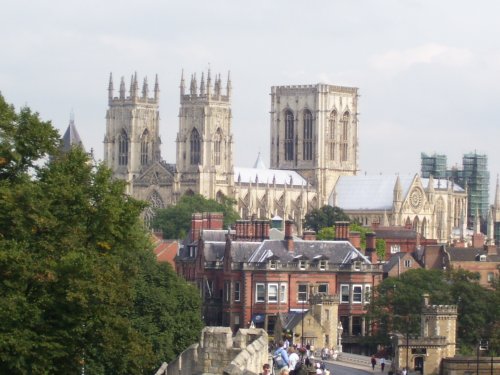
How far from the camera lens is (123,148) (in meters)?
191

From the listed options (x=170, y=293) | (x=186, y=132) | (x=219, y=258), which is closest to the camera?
(x=170, y=293)

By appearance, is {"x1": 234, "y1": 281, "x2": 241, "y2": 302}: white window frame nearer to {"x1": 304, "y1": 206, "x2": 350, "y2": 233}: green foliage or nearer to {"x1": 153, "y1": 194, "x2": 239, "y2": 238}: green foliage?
{"x1": 153, "y1": 194, "x2": 239, "y2": 238}: green foliage

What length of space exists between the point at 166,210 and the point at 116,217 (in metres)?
123

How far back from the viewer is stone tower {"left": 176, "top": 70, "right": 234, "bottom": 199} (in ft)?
597

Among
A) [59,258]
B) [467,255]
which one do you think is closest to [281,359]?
[59,258]

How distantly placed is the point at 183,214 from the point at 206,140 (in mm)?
25089

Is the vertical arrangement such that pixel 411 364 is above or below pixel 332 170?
below

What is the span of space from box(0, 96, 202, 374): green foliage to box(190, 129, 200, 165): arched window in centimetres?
14164

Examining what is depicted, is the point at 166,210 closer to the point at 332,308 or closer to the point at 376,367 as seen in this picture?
the point at 332,308

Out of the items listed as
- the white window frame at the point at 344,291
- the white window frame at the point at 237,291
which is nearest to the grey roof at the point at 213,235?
the white window frame at the point at 237,291

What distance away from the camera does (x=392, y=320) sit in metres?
75.6

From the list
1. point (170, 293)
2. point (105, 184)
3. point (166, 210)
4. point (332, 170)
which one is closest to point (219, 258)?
point (170, 293)

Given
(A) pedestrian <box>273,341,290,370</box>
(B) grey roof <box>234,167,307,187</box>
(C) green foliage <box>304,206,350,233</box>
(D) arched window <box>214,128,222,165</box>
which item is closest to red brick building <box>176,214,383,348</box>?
(A) pedestrian <box>273,341,290,370</box>

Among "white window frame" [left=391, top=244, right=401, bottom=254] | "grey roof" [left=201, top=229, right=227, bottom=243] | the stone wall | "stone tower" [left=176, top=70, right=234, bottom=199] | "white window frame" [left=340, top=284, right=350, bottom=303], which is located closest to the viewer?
the stone wall
